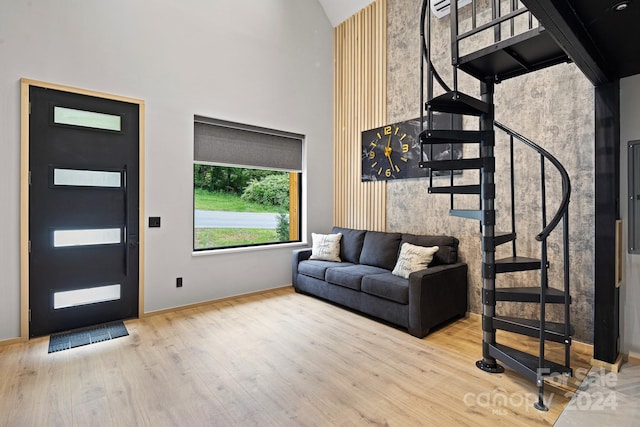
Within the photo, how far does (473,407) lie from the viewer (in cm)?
203

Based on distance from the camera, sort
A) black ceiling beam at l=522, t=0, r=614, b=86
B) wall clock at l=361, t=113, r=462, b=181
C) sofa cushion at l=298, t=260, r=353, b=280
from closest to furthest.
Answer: black ceiling beam at l=522, t=0, r=614, b=86
wall clock at l=361, t=113, r=462, b=181
sofa cushion at l=298, t=260, r=353, b=280

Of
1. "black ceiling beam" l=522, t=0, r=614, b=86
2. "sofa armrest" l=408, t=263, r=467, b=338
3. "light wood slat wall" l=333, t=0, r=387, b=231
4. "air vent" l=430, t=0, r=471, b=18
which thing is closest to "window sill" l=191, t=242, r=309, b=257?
"light wood slat wall" l=333, t=0, r=387, b=231

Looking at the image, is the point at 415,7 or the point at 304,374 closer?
the point at 304,374

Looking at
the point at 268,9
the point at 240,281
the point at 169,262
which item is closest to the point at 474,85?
the point at 268,9

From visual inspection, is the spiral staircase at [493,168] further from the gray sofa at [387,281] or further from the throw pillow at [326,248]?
the throw pillow at [326,248]

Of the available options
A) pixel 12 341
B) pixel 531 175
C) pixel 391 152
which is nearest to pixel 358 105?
pixel 391 152

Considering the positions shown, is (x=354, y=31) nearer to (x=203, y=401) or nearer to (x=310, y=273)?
(x=310, y=273)

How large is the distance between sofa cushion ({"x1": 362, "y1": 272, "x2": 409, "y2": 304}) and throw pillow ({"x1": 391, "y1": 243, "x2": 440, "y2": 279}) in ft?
0.31

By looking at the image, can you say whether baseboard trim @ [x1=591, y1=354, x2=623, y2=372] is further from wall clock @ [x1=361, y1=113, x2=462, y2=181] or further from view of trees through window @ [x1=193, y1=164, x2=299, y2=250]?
view of trees through window @ [x1=193, y1=164, x2=299, y2=250]

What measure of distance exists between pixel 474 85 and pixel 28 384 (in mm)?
4834

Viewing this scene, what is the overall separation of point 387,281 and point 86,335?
9.94 feet

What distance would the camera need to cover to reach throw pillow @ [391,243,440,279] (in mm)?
3504

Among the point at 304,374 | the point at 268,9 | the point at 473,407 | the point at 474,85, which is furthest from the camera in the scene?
the point at 268,9

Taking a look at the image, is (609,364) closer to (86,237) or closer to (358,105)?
(358,105)
